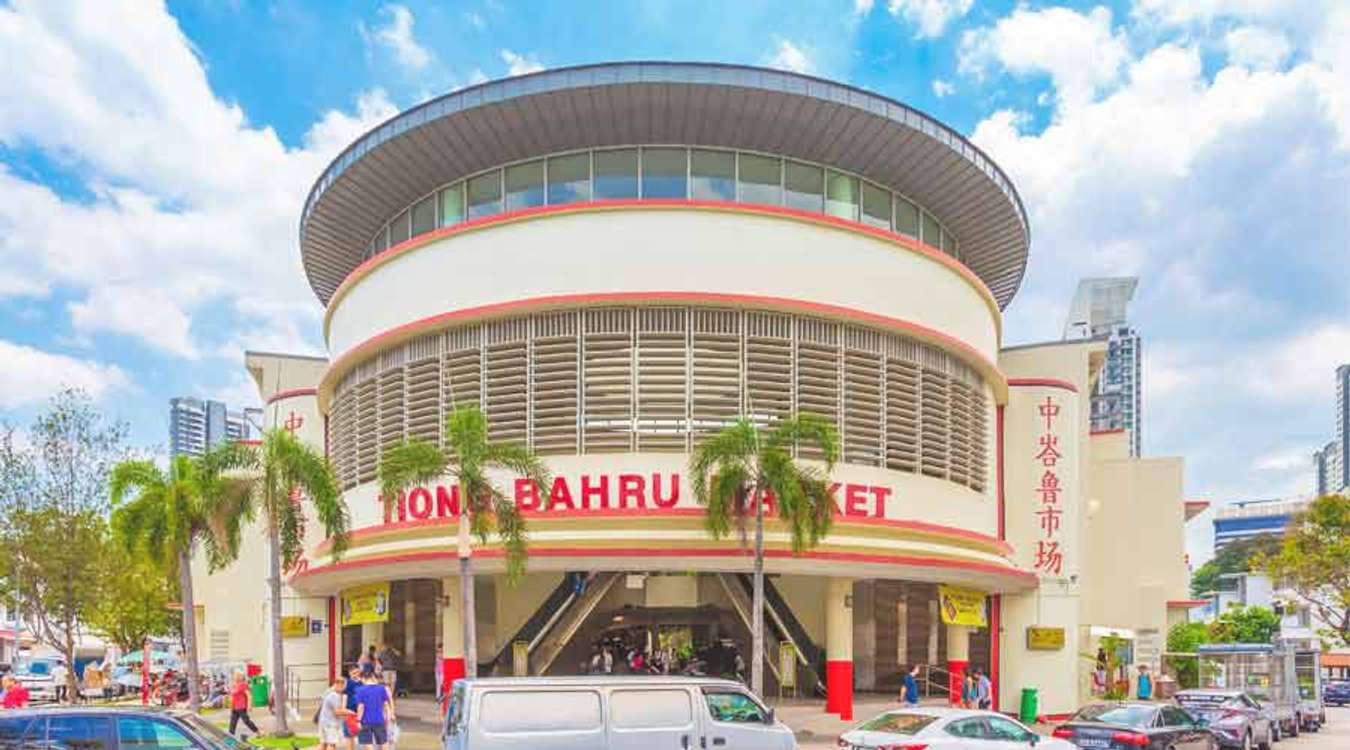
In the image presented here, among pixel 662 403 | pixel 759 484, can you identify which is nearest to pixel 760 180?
pixel 662 403

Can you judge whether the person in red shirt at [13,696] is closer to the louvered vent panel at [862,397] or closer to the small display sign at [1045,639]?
the louvered vent panel at [862,397]

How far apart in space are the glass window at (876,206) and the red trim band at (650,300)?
4.48 meters

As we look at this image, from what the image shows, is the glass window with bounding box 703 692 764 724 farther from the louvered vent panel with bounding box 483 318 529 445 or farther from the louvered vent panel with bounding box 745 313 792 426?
the louvered vent panel with bounding box 483 318 529 445

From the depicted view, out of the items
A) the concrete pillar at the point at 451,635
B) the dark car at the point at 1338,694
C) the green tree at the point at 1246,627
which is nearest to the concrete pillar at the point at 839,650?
the concrete pillar at the point at 451,635

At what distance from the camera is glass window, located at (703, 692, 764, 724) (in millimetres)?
17297

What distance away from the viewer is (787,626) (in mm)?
33219

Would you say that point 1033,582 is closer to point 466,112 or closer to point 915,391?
point 915,391

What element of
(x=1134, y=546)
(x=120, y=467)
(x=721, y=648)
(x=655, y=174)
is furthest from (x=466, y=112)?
(x=1134, y=546)

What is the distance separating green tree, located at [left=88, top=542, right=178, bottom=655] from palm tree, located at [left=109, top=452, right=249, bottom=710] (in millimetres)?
7838

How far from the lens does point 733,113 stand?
31.6 metres

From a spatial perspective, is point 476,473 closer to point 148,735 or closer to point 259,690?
point 148,735

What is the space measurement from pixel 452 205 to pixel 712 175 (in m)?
7.59

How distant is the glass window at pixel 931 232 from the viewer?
37.0 m

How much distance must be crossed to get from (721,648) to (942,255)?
13.2m
